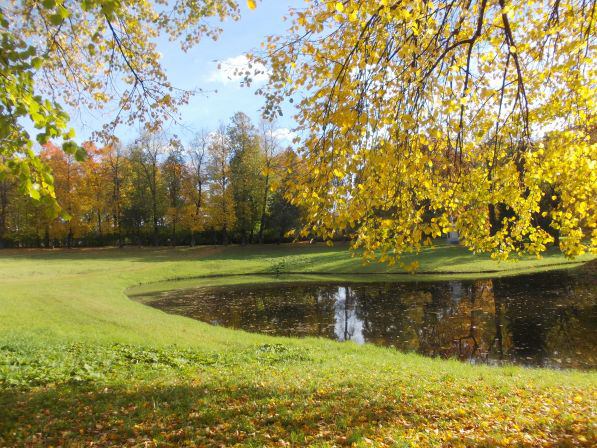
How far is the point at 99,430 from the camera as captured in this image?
4.96 meters

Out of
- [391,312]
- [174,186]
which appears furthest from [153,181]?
[391,312]

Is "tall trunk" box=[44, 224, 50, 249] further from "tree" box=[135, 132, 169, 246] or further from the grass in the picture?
the grass

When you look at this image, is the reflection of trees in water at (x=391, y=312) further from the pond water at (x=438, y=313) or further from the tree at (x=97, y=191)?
the tree at (x=97, y=191)

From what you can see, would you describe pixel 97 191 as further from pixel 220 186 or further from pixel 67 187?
pixel 220 186

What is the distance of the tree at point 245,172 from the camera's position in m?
48.5

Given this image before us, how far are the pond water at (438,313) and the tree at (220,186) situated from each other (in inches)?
908

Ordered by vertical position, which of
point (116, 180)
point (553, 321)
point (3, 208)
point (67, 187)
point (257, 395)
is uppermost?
point (116, 180)

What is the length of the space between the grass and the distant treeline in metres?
35.4

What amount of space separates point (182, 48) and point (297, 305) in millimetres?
13317

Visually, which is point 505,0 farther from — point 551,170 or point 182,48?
point 182,48

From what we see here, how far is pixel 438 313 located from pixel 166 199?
43736 mm

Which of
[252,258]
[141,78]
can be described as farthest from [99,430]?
[252,258]

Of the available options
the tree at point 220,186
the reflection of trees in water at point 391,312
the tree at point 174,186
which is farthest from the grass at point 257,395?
the tree at point 174,186

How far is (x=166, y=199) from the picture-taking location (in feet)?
178
